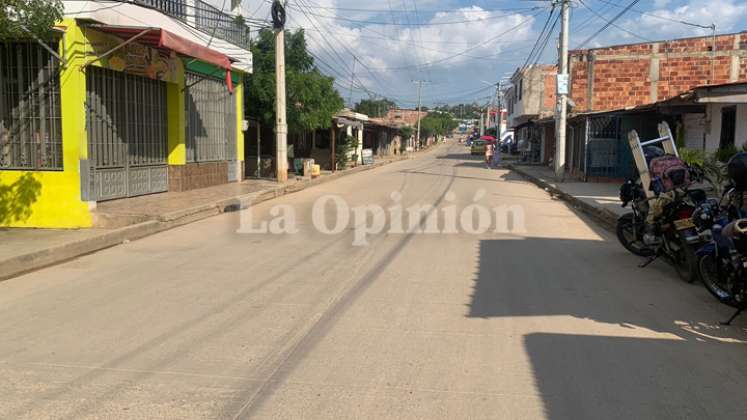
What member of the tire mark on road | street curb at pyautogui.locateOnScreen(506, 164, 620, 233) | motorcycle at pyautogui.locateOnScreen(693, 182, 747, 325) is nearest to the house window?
street curb at pyautogui.locateOnScreen(506, 164, 620, 233)

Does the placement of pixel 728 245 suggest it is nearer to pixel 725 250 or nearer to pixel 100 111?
pixel 725 250

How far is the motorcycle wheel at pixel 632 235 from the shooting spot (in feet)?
32.4

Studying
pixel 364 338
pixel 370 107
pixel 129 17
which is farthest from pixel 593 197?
pixel 370 107

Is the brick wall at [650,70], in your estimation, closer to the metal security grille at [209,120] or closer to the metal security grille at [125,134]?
the metal security grille at [209,120]

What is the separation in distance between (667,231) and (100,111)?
455 inches

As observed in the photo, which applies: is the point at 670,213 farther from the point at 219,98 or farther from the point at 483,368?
the point at 219,98

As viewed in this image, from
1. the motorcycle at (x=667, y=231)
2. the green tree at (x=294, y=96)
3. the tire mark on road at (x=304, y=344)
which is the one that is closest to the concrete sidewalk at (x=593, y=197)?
the motorcycle at (x=667, y=231)

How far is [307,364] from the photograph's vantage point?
5.11m

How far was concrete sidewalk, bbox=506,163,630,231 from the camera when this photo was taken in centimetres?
1508

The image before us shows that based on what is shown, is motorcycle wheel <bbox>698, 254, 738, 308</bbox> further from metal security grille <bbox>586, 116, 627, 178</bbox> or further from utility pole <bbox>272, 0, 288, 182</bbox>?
metal security grille <bbox>586, 116, 627, 178</bbox>

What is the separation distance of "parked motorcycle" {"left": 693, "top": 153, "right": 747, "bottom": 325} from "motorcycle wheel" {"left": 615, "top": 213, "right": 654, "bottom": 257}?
6.58 feet

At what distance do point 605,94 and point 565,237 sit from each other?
2670cm

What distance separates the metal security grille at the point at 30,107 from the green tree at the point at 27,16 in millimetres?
2932

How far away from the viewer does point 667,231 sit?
348 inches
